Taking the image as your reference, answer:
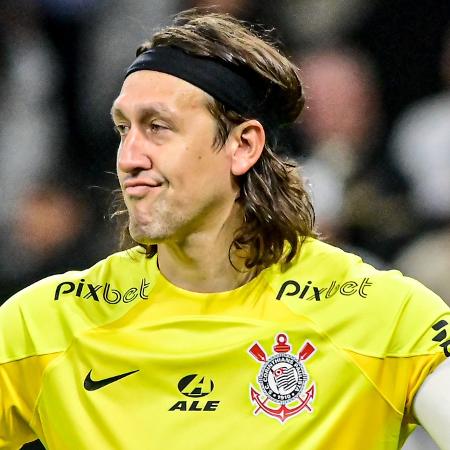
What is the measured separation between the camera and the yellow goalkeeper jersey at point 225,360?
217 cm

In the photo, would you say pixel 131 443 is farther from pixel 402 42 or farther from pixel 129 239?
pixel 402 42

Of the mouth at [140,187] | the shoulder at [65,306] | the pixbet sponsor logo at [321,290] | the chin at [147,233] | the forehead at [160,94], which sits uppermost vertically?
the forehead at [160,94]

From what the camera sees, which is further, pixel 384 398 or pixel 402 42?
pixel 402 42

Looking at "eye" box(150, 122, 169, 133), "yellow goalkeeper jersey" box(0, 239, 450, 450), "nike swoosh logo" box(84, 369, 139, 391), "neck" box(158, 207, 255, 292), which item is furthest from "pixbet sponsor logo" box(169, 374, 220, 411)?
"eye" box(150, 122, 169, 133)

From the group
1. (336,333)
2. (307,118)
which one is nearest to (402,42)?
(307,118)

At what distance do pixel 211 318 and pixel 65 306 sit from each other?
1.23 ft

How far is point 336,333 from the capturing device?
2.24 metres

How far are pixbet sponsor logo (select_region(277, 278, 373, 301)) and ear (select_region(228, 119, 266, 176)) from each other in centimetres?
33

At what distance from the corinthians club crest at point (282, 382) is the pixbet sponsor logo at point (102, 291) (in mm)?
339

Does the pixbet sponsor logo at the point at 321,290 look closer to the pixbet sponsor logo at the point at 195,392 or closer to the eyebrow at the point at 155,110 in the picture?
the pixbet sponsor logo at the point at 195,392

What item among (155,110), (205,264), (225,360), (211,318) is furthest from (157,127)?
(225,360)

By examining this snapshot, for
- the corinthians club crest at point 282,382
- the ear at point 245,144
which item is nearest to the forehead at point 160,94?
the ear at point 245,144

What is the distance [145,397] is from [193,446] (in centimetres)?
18

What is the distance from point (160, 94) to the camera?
7.45ft
